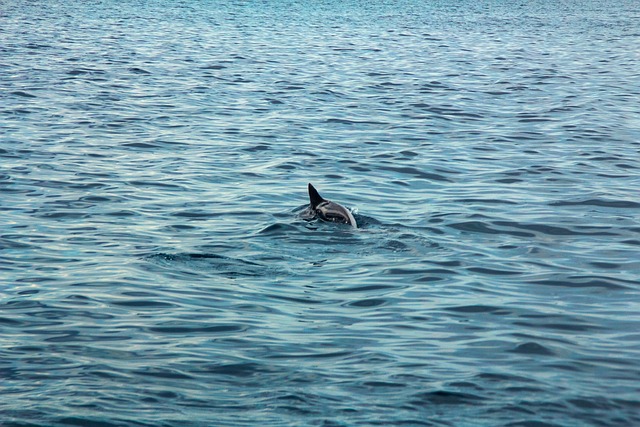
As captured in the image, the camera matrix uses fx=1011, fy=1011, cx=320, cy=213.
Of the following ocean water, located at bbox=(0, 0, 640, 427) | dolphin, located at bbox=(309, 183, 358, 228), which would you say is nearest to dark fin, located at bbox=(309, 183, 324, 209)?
dolphin, located at bbox=(309, 183, 358, 228)

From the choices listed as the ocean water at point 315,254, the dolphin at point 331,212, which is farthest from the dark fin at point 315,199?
the ocean water at point 315,254

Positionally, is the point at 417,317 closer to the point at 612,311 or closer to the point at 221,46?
the point at 612,311

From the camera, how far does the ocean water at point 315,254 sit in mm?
9750

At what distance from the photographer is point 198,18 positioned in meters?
70.3

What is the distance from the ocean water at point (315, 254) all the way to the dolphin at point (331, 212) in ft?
0.49

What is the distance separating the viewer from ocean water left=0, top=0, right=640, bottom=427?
9.75 m

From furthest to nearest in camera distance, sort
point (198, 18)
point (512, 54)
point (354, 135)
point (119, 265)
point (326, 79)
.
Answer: point (198, 18)
point (512, 54)
point (326, 79)
point (354, 135)
point (119, 265)

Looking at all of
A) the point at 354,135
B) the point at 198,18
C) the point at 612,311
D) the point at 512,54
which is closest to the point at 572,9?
the point at 198,18

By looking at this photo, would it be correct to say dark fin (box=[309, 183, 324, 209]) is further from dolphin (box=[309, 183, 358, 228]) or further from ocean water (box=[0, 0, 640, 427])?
ocean water (box=[0, 0, 640, 427])

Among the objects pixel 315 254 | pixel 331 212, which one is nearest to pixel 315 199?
pixel 331 212

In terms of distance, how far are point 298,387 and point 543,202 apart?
31.9 ft

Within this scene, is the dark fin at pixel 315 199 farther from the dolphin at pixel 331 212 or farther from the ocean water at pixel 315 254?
the ocean water at pixel 315 254

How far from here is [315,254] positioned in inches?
577

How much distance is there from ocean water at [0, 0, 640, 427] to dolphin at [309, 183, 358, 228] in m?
0.15
